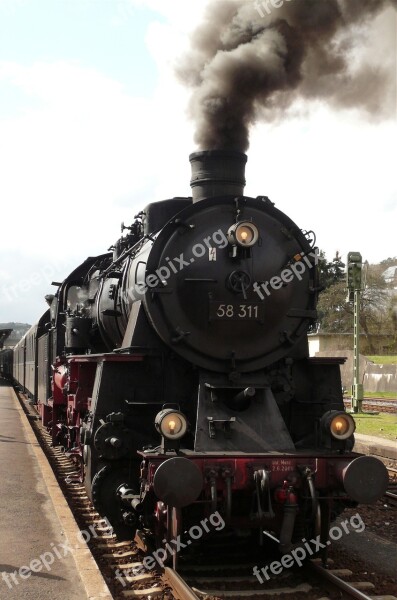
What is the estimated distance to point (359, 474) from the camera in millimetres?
5688

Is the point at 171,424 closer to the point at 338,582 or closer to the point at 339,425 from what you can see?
the point at 339,425

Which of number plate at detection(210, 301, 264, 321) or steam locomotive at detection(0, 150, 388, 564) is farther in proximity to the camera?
number plate at detection(210, 301, 264, 321)

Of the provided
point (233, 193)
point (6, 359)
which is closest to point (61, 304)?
point (233, 193)

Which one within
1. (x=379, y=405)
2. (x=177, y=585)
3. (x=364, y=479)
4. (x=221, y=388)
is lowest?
(x=379, y=405)

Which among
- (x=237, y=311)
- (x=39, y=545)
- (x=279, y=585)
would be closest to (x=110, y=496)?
(x=39, y=545)

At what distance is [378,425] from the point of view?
17.2 m

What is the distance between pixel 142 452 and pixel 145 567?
106cm

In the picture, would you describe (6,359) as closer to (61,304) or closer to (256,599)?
(61,304)

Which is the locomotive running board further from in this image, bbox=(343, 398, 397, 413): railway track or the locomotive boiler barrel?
bbox=(343, 398, 397, 413): railway track

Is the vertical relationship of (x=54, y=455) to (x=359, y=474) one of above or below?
below

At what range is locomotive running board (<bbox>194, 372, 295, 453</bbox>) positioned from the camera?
20.2 feet

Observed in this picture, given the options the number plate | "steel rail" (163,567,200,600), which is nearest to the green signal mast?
the number plate

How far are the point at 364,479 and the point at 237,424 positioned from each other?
1274 millimetres

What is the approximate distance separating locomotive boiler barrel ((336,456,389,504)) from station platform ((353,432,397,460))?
7.33 meters
